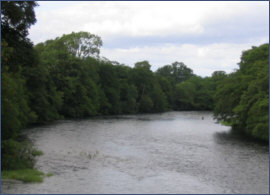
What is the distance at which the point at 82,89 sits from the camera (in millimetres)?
81375

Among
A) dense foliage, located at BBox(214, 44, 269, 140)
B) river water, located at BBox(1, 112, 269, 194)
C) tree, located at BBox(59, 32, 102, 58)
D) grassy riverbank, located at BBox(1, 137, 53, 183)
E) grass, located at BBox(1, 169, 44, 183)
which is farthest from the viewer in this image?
tree, located at BBox(59, 32, 102, 58)

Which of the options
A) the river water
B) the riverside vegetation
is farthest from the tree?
the river water

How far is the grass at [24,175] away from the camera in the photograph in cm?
2105

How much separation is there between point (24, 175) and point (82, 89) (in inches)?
2376

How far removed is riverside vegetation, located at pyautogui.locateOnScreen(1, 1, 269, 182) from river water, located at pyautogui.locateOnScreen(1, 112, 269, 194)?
80.0 inches

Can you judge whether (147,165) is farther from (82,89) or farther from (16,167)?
(82,89)

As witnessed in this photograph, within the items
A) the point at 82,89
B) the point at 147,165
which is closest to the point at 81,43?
the point at 82,89

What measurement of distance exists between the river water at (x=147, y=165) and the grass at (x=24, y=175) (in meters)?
0.56

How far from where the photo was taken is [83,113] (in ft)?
269

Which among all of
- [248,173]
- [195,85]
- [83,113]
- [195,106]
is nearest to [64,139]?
[248,173]

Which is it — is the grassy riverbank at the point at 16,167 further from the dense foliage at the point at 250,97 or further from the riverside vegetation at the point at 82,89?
the dense foliage at the point at 250,97

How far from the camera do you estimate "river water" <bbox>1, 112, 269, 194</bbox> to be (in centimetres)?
2162

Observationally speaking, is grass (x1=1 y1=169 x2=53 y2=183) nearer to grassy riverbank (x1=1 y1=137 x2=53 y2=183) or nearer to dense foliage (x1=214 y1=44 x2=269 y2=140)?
grassy riverbank (x1=1 y1=137 x2=53 y2=183)

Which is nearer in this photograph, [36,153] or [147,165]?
[147,165]
